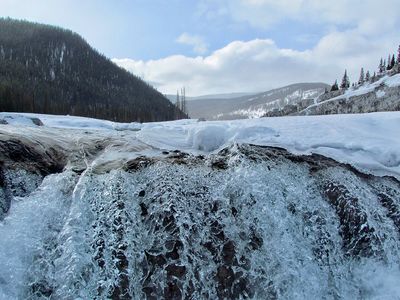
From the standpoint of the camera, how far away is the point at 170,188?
8.00m

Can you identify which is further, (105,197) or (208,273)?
(105,197)

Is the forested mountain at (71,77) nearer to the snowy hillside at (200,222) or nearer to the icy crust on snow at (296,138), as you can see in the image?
the icy crust on snow at (296,138)

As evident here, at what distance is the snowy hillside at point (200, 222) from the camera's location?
6449mm

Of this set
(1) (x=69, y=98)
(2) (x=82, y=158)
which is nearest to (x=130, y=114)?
(1) (x=69, y=98)

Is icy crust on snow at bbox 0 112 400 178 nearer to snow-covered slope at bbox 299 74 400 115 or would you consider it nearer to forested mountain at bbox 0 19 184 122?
snow-covered slope at bbox 299 74 400 115

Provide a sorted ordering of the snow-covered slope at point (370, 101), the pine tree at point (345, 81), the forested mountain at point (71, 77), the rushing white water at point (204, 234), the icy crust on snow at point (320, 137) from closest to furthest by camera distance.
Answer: the rushing white water at point (204, 234) < the icy crust on snow at point (320, 137) < the snow-covered slope at point (370, 101) < the pine tree at point (345, 81) < the forested mountain at point (71, 77)

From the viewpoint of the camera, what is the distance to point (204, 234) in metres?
7.34

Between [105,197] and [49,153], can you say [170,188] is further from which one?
[49,153]

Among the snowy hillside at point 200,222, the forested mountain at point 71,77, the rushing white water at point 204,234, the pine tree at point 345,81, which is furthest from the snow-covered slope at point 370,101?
the forested mountain at point 71,77

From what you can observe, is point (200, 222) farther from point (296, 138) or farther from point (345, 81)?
point (345, 81)

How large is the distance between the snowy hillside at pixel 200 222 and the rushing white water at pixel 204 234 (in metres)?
0.02

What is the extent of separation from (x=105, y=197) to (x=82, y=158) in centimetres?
253

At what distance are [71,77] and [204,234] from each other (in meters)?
122

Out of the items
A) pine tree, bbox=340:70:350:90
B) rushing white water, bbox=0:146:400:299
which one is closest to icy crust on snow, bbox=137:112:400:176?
rushing white water, bbox=0:146:400:299
